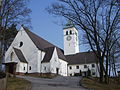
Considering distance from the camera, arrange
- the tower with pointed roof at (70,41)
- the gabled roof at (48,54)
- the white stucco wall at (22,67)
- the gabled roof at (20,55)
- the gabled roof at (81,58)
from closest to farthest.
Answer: the white stucco wall at (22,67) → the gabled roof at (20,55) → the gabled roof at (48,54) → the gabled roof at (81,58) → the tower with pointed roof at (70,41)

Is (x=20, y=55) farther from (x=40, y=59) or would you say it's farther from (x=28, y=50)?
(x=40, y=59)

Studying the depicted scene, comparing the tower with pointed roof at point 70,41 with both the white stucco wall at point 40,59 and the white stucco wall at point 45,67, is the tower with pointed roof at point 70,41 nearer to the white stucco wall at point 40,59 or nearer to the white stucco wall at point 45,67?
the white stucco wall at point 40,59

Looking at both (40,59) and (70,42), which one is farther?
→ (70,42)

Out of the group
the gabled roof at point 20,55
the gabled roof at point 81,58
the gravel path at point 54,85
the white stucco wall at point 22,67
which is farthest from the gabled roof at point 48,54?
the gravel path at point 54,85

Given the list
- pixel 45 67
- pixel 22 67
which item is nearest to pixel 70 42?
pixel 45 67

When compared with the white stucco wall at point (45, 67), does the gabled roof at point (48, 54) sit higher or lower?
higher

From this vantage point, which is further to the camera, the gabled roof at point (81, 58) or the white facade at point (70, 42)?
the white facade at point (70, 42)

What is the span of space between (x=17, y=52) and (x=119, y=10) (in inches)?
1011

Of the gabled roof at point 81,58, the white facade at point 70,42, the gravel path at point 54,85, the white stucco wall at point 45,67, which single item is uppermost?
the white facade at point 70,42

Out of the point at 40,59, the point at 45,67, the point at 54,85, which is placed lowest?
the point at 54,85

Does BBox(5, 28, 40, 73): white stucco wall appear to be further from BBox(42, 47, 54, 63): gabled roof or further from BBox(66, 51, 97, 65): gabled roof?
BBox(66, 51, 97, 65): gabled roof

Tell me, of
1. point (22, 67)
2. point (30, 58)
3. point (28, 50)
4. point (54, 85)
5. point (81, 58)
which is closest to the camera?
point (54, 85)

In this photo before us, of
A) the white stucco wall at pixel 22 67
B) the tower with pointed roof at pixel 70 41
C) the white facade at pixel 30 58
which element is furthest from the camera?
the tower with pointed roof at pixel 70 41

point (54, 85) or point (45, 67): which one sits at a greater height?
point (45, 67)
